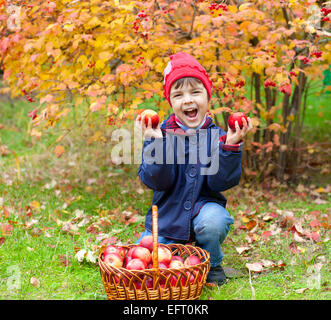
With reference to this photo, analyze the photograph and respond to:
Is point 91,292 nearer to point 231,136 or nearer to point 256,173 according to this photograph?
point 231,136

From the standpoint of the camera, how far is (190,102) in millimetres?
2484

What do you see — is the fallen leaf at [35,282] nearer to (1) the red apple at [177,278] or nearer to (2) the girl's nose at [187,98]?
(1) the red apple at [177,278]

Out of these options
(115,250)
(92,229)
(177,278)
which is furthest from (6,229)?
(177,278)

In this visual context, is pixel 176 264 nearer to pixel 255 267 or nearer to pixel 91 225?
pixel 255 267

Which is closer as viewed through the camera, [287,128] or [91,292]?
[91,292]

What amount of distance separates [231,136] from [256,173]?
88.1 inches

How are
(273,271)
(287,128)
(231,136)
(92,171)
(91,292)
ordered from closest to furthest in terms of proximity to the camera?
(231,136) < (91,292) < (273,271) < (287,128) < (92,171)

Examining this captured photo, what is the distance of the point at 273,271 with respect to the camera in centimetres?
267

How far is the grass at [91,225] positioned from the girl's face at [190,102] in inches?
37.4

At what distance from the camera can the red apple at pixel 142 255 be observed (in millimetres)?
2252

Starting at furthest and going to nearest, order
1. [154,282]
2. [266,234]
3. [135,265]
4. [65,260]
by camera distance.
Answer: [266,234]
[65,260]
[135,265]
[154,282]

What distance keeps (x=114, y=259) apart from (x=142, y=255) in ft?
0.48

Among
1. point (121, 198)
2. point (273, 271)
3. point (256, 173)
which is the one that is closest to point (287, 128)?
point (256, 173)

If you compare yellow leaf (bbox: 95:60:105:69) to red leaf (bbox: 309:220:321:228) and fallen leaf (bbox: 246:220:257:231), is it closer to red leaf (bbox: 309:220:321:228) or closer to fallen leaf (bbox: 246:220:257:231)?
fallen leaf (bbox: 246:220:257:231)
